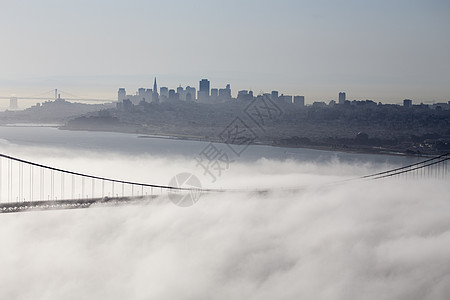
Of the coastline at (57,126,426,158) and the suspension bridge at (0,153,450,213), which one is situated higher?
the coastline at (57,126,426,158)

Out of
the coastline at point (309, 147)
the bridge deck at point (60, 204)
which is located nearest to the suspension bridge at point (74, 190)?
the bridge deck at point (60, 204)

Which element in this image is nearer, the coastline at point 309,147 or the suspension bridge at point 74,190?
the suspension bridge at point 74,190

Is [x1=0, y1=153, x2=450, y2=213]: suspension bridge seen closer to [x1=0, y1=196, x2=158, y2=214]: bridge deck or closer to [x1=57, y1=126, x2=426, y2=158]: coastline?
[x1=0, y1=196, x2=158, y2=214]: bridge deck

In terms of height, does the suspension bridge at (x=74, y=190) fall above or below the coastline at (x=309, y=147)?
below

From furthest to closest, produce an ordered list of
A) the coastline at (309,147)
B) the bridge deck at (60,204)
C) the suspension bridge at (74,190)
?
the coastline at (309,147) → the suspension bridge at (74,190) → the bridge deck at (60,204)

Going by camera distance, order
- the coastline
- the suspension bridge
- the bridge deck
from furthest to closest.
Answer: the coastline → the suspension bridge → the bridge deck

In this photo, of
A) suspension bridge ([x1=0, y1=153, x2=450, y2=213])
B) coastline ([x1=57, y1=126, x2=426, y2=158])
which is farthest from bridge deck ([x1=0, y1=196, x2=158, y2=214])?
coastline ([x1=57, y1=126, x2=426, y2=158])

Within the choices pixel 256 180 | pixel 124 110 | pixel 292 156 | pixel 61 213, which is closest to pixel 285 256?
pixel 61 213

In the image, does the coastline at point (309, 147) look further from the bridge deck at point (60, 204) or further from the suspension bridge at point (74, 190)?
the bridge deck at point (60, 204)
